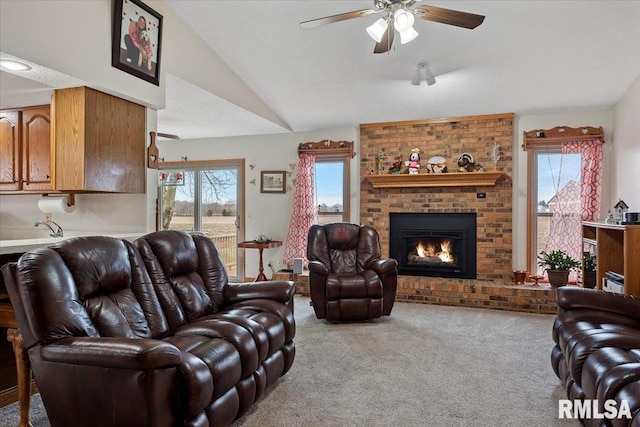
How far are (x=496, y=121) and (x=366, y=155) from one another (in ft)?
5.79

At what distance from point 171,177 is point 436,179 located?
14.6 ft

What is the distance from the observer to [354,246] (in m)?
4.54

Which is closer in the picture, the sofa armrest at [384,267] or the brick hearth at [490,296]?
the sofa armrest at [384,267]

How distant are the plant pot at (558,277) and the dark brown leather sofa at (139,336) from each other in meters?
3.47

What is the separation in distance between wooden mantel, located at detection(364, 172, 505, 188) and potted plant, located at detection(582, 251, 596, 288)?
1359mm

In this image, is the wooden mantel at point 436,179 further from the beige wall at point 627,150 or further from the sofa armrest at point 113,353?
the sofa armrest at point 113,353

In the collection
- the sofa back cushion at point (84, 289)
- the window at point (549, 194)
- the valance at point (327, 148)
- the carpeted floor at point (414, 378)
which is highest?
the valance at point (327, 148)

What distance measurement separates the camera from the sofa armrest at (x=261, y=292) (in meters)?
2.79

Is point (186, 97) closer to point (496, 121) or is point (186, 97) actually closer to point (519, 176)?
point (496, 121)

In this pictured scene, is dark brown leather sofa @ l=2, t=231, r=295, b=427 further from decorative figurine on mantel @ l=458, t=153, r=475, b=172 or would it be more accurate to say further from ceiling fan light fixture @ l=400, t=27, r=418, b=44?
decorative figurine on mantel @ l=458, t=153, r=475, b=172

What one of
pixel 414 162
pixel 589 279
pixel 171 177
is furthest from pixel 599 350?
pixel 171 177

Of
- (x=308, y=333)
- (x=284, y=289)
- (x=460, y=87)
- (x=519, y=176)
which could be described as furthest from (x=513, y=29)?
(x=308, y=333)

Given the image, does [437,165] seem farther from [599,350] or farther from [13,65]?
[13,65]

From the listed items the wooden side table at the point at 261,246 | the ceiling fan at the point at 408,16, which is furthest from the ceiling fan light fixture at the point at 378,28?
the wooden side table at the point at 261,246
